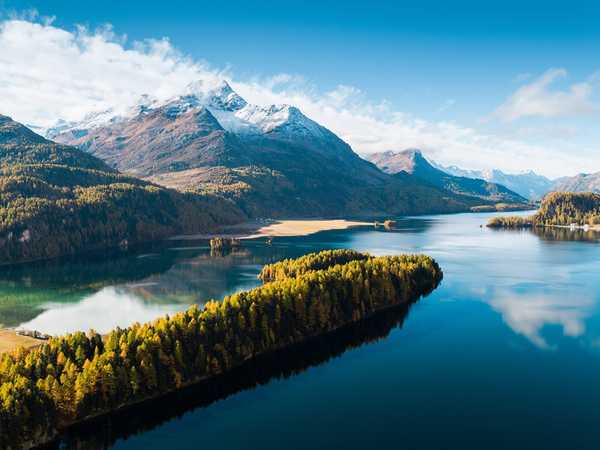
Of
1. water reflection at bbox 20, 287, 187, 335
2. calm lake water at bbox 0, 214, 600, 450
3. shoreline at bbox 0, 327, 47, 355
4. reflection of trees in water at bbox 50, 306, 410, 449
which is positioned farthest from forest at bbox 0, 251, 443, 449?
water reflection at bbox 20, 287, 187, 335

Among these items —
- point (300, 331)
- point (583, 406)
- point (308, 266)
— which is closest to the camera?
point (583, 406)

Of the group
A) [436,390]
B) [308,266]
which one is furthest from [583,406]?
[308,266]

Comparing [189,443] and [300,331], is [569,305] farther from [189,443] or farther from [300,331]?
[189,443]

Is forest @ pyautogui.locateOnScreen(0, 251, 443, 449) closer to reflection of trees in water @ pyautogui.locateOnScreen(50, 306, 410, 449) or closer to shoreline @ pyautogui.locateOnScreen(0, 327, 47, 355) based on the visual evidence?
reflection of trees in water @ pyautogui.locateOnScreen(50, 306, 410, 449)

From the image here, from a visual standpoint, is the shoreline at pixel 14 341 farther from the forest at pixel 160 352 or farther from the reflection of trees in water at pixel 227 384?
the reflection of trees in water at pixel 227 384

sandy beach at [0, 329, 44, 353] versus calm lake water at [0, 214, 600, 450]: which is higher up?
sandy beach at [0, 329, 44, 353]

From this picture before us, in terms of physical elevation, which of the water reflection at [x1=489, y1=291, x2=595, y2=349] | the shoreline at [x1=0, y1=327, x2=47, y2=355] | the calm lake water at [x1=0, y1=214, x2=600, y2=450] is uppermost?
the shoreline at [x1=0, y1=327, x2=47, y2=355]

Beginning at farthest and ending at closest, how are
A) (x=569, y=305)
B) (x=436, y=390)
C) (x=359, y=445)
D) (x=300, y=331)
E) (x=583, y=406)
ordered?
(x=569, y=305), (x=300, y=331), (x=436, y=390), (x=583, y=406), (x=359, y=445)
